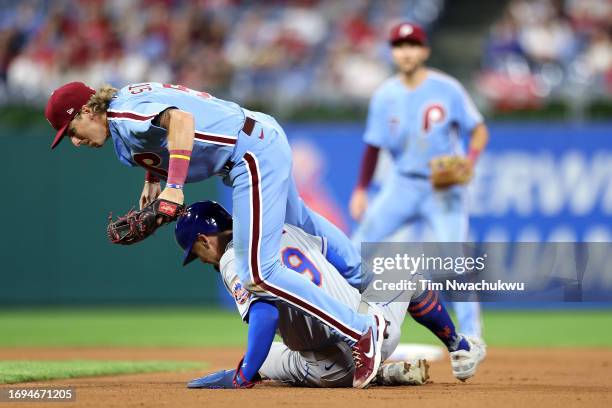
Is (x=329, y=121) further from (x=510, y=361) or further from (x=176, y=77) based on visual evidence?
(x=510, y=361)

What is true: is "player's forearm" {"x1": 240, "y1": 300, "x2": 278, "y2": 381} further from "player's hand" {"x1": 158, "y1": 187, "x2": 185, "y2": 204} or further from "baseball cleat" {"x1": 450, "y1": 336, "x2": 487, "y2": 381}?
"baseball cleat" {"x1": 450, "y1": 336, "x2": 487, "y2": 381}

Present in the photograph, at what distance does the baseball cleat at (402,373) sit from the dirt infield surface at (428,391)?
0.24 feet

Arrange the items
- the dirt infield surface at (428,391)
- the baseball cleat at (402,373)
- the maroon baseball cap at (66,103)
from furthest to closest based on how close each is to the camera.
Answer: the baseball cleat at (402,373)
the maroon baseball cap at (66,103)
the dirt infield surface at (428,391)

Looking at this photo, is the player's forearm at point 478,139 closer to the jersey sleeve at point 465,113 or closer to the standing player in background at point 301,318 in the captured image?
the jersey sleeve at point 465,113

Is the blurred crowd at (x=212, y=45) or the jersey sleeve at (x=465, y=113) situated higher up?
the blurred crowd at (x=212, y=45)

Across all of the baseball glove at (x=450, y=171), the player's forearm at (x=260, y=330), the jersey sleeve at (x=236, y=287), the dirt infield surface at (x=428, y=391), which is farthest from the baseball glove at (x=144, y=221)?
the baseball glove at (x=450, y=171)

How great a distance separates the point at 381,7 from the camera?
1539 centimetres

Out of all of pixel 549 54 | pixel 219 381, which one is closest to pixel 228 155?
pixel 219 381

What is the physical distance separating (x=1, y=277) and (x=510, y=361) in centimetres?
807

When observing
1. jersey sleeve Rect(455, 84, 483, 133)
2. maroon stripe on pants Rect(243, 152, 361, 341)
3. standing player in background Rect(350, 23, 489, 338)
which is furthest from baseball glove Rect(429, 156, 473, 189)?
maroon stripe on pants Rect(243, 152, 361, 341)

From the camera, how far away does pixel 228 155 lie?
5.17m

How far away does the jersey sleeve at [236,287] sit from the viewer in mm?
5168

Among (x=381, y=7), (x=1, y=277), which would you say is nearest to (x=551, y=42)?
(x=381, y=7)

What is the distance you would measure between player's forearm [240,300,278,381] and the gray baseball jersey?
0.08 metres
